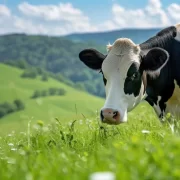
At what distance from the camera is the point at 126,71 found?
829 cm

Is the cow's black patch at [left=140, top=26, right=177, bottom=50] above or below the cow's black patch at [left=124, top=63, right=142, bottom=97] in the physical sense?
above

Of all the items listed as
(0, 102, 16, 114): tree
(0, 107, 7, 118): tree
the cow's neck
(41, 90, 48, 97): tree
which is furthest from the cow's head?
(41, 90, 48, 97): tree

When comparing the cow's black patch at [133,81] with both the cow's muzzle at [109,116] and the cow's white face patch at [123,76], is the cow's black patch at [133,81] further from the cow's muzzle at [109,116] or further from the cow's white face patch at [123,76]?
the cow's muzzle at [109,116]

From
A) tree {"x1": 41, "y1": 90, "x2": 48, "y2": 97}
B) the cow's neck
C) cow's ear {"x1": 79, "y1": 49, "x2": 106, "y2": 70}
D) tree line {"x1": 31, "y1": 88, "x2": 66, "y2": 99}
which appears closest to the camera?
cow's ear {"x1": 79, "y1": 49, "x2": 106, "y2": 70}

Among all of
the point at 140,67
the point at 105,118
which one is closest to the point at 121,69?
the point at 140,67

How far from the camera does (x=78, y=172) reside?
9.51 ft

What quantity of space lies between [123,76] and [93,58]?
4.21 feet

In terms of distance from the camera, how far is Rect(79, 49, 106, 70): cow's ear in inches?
363

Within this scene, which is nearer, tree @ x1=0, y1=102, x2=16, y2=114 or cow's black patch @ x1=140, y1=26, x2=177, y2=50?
cow's black patch @ x1=140, y1=26, x2=177, y2=50

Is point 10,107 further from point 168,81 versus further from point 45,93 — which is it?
point 168,81

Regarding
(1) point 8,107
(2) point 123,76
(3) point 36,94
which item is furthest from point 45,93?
(2) point 123,76

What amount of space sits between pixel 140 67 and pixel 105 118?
1.70 m

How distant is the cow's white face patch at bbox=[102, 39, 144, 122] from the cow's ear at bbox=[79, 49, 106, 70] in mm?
460

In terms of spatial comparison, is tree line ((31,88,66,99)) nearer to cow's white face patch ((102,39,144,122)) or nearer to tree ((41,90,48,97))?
tree ((41,90,48,97))
